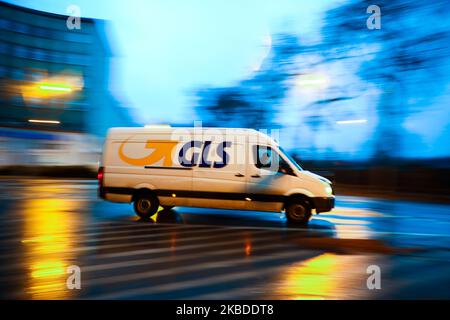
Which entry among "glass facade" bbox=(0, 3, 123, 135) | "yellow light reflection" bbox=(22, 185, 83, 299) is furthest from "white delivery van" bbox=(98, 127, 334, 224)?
"glass facade" bbox=(0, 3, 123, 135)

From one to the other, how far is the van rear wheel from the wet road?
214 mm

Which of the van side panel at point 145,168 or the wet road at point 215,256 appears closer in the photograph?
the wet road at point 215,256

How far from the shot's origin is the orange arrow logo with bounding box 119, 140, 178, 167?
10352 millimetres

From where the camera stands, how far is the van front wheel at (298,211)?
970cm

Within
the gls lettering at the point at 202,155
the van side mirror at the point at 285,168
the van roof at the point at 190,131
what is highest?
the van roof at the point at 190,131

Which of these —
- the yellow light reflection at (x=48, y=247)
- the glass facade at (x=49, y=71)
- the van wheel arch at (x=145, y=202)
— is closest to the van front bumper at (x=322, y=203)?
the van wheel arch at (x=145, y=202)

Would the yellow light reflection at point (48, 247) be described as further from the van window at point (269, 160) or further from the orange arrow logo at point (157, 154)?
the van window at point (269, 160)

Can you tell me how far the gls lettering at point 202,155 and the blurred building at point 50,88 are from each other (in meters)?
34.1

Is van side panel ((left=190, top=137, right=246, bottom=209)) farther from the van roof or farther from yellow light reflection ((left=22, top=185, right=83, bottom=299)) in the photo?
yellow light reflection ((left=22, top=185, right=83, bottom=299))

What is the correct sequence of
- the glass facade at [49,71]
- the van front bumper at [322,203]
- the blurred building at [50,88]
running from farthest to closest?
1. the glass facade at [49,71]
2. the blurred building at [50,88]
3. the van front bumper at [322,203]

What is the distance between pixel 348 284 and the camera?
203 inches

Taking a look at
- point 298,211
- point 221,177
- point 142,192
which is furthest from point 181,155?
point 298,211
